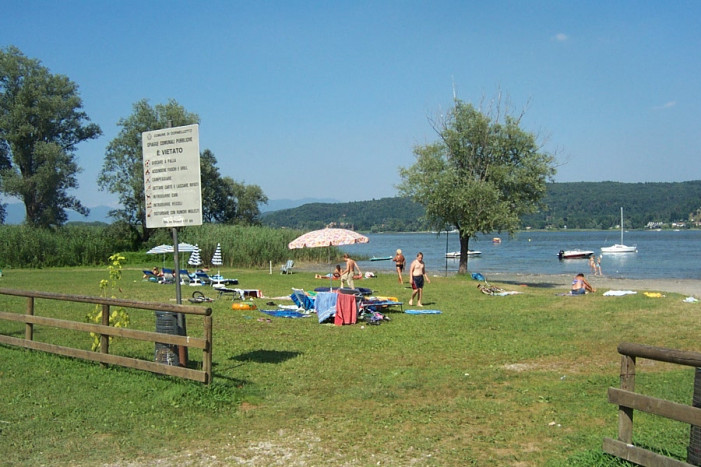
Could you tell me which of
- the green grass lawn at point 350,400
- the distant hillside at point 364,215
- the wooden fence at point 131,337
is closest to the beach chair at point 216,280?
the green grass lawn at point 350,400

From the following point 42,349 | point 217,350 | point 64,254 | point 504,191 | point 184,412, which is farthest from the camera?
point 64,254

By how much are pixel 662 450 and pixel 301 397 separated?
3.94 meters

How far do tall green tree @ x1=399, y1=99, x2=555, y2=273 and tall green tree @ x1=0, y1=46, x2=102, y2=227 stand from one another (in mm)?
28609

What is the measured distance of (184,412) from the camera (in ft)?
22.3

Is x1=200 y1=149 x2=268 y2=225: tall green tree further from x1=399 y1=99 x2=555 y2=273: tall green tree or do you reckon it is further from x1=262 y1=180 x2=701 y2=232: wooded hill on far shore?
x1=262 y1=180 x2=701 y2=232: wooded hill on far shore

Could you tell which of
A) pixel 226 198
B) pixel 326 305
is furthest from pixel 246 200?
pixel 326 305

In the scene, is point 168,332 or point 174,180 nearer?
point 168,332

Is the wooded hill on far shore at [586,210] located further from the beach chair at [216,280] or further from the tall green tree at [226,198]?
the beach chair at [216,280]

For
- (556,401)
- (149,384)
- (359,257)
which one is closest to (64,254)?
(359,257)

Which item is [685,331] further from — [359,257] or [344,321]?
[359,257]

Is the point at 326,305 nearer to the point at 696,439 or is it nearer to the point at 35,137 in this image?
the point at 696,439

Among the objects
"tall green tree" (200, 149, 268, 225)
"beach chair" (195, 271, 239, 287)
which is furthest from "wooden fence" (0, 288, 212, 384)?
"tall green tree" (200, 149, 268, 225)

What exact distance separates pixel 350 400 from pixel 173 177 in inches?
151

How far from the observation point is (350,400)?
7.47 m
